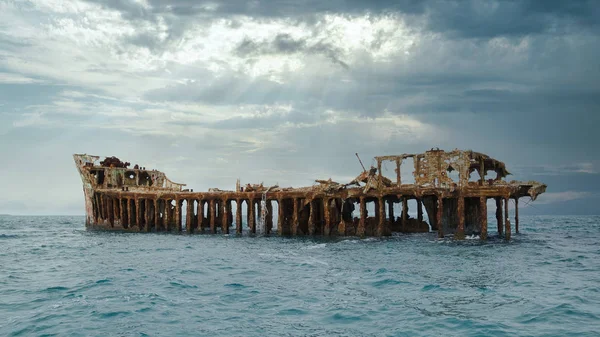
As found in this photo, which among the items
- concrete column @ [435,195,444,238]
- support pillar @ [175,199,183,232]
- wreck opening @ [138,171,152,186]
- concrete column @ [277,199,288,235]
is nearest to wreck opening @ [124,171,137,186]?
wreck opening @ [138,171,152,186]

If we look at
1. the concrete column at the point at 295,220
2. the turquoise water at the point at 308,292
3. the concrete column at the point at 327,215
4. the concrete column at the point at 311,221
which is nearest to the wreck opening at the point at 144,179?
the concrete column at the point at 295,220

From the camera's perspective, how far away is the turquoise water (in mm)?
15344

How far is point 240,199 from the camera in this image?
4606cm

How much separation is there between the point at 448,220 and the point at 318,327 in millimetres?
29389

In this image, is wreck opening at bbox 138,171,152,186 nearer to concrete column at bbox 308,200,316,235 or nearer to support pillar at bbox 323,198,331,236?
concrete column at bbox 308,200,316,235

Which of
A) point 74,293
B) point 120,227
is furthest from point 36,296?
point 120,227

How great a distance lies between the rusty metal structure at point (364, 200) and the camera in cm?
3675

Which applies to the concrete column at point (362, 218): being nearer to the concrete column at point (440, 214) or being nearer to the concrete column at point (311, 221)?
the concrete column at point (311, 221)

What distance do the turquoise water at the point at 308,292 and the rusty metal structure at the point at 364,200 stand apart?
4905 millimetres

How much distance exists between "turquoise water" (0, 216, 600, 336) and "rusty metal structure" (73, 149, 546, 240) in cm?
491

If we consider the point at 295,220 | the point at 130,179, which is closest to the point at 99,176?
the point at 130,179

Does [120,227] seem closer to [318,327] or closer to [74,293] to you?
[74,293]

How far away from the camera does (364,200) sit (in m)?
40.5

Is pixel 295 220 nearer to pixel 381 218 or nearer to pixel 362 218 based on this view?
pixel 362 218
